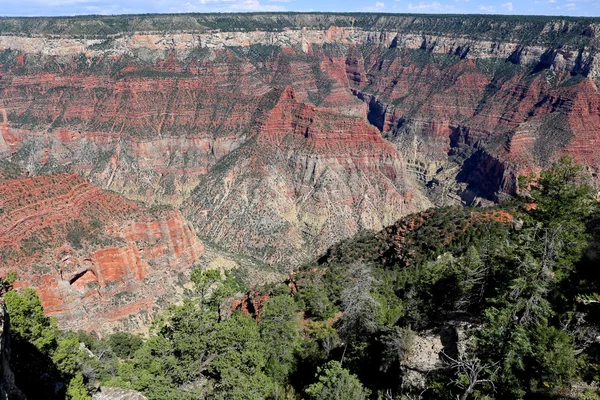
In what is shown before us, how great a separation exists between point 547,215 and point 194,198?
119757mm

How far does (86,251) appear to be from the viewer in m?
61.6

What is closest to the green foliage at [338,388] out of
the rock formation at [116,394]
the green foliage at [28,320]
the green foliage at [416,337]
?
the green foliage at [416,337]

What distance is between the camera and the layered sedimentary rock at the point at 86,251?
191ft

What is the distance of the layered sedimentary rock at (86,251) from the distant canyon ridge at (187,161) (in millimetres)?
183

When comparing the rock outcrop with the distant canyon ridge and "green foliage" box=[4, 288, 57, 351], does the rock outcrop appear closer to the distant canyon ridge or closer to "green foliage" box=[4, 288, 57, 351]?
"green foliage" box=[4, 288, 57, 351]

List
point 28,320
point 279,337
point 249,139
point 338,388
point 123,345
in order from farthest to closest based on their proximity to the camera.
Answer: point 249,139 < point 123,345 < point 279,337 < point 28,320 < point 338,388

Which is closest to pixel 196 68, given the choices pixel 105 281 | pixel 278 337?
pixel 105 281

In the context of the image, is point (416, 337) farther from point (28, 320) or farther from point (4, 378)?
point (28, 320)

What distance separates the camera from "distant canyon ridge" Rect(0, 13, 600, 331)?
6347 cm

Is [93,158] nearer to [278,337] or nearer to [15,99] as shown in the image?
[15,99]

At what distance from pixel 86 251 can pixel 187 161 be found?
3706 inches

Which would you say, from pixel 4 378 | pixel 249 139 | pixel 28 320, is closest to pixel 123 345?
pixel 28 320

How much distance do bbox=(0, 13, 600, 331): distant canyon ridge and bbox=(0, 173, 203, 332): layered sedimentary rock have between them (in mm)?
183

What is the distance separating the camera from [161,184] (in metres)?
148
